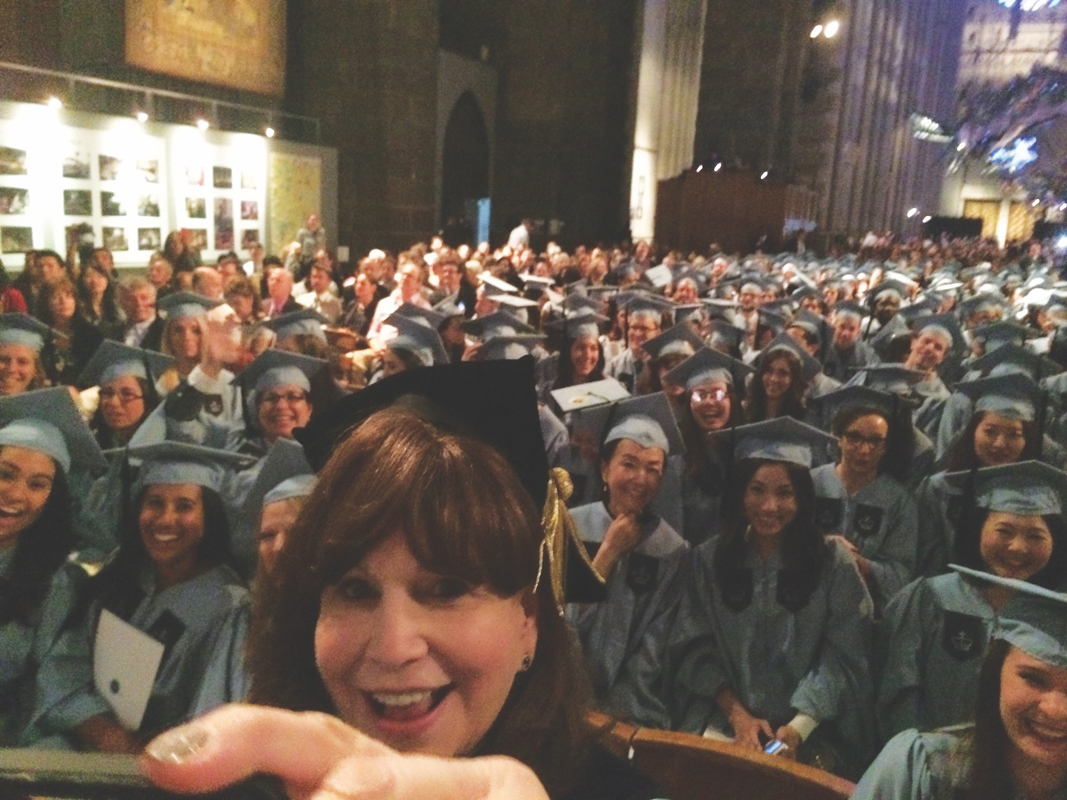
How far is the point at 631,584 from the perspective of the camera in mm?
3244

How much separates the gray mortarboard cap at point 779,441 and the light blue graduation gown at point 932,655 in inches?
24.9

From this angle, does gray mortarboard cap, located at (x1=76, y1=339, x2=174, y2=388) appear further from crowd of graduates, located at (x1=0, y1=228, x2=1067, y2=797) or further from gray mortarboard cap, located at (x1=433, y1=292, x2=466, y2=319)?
gray mortarboard cap, located at (x1=433, y1=292, x2=466, y2=319)

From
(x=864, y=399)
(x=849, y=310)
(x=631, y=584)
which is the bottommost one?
(x=631, y=584)

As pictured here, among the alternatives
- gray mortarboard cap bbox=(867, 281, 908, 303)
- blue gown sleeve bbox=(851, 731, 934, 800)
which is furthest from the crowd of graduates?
gray mortarboard cap bbox=(867, 281, 908, 303)

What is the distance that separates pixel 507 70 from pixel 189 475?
18458 mm

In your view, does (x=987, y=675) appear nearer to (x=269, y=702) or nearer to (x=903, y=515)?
(x=269, y=702)

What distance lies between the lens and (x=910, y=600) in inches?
119

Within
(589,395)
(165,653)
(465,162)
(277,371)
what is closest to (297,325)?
(277,371)

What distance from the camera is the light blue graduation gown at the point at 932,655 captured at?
286cm

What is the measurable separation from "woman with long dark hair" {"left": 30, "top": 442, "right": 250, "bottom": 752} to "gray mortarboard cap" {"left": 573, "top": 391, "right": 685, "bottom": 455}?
1548 millimetres

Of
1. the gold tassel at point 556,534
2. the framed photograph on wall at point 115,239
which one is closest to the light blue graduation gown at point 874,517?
the gold tassel at point 556,534

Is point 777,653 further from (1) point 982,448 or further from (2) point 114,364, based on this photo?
(2) point 114,364

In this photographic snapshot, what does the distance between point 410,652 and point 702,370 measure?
4.29m

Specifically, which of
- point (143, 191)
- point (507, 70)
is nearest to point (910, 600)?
point (143, 191)
